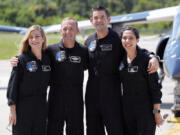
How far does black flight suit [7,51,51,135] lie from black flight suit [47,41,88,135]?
0.97 ft

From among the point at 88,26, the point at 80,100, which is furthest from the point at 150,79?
the point at 88,26

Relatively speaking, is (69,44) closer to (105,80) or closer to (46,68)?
A: (46,68)

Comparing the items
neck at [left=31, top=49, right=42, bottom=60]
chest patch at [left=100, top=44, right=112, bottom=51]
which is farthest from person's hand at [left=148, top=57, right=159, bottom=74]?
neck at [left=31, top=49, right=42, bottom=60]

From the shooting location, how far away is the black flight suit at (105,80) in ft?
17.2

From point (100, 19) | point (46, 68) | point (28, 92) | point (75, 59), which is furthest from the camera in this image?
point (75, 59)

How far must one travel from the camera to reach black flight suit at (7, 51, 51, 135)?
483cm

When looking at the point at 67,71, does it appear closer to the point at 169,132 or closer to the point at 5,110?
the point at 169,132

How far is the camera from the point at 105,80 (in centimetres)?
526

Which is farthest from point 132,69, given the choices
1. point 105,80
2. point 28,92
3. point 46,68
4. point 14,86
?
point 14,86

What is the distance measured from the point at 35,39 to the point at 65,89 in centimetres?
85

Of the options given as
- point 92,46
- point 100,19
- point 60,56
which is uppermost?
point 100,19

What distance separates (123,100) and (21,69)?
1458 millimetres

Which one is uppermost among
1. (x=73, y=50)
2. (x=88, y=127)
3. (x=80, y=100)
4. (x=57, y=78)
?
(x=73, y=50)

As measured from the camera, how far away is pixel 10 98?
479cm
